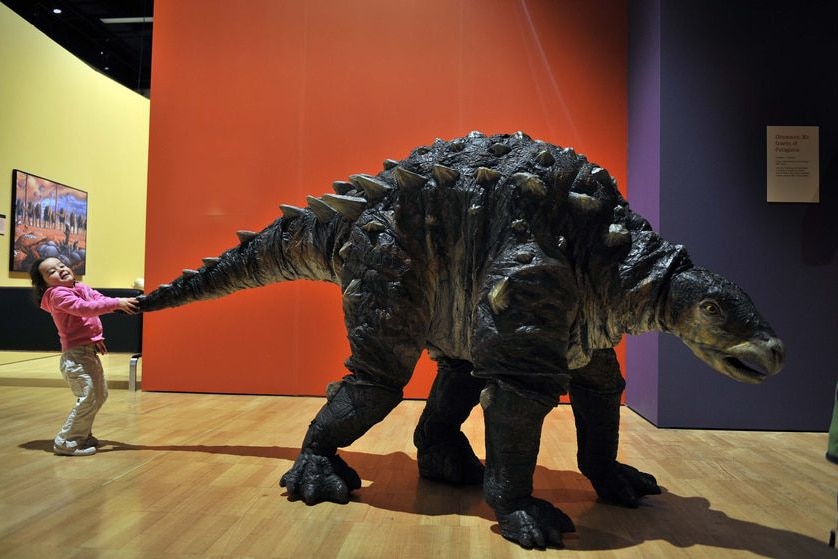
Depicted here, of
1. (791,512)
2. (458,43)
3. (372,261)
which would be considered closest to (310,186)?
(458,43)

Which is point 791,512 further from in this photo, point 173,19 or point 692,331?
point 173,19

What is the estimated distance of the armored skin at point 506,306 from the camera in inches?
88.2

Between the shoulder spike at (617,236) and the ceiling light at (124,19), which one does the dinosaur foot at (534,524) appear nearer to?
the shoulder spike at (617,236)

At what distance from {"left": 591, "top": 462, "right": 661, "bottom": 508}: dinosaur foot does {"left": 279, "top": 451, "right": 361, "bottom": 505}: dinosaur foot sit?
107cm

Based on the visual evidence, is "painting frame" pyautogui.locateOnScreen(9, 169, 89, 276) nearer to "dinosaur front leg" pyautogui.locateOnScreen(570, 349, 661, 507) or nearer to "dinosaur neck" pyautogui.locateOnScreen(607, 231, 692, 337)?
"dinosaur front leg" pyautogui.locateOnScreen(570, 349, 661, 507)

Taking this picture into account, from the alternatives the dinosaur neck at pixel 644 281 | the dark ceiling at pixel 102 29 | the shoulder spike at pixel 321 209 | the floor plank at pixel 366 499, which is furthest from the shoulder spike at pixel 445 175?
the dark ceiling at pixel 102 29

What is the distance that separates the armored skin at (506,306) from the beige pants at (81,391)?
1432mm

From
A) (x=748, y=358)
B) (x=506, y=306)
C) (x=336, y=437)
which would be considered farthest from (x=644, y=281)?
(x=336, y=437)

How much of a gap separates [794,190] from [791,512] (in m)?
2.51

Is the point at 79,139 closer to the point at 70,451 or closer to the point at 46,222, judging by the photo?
the point at 46,222

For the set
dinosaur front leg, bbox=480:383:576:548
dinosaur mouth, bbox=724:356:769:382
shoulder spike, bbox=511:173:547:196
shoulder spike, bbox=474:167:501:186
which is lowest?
dinosaur front leg, bbox=480:383:576:548

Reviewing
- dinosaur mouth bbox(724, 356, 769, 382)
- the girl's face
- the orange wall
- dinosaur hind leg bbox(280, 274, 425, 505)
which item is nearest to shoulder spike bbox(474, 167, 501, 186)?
dinosaur hind leg bbox(280, 274, 425, 505)

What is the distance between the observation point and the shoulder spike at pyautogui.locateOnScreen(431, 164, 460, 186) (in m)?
2.53

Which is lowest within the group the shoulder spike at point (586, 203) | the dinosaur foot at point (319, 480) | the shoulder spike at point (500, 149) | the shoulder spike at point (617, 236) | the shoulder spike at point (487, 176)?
the dinosaur foot at point (319, 480)
